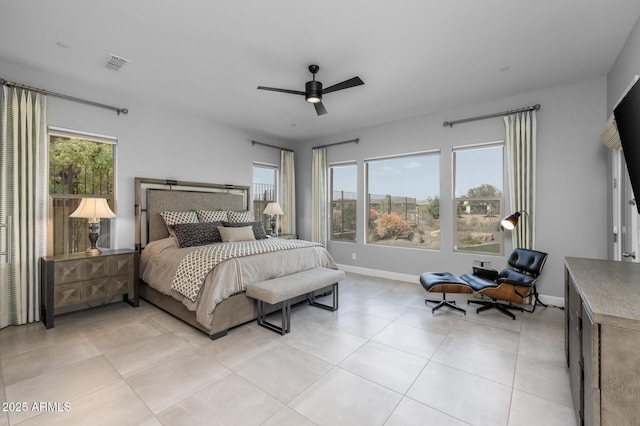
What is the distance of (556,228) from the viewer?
3.74 metres

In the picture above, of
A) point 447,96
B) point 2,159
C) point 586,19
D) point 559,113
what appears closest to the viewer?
point 586,19

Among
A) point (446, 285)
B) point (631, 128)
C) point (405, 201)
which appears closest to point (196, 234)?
point (446, 285)

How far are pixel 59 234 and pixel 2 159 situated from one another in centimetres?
100

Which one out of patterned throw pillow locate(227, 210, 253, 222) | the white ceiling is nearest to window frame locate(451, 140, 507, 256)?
the white ceiling

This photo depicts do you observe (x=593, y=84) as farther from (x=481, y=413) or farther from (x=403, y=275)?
(x=481, y=413)

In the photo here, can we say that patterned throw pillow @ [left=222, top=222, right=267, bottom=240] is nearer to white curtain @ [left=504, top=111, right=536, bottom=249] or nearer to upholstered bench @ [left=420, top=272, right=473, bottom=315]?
upholstered bench @ [left=420, top=272, right=473, bottom=315]

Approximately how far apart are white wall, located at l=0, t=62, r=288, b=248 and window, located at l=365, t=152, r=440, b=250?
263 cm

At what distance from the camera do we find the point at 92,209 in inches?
134

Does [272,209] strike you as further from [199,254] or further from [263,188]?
[199,254]

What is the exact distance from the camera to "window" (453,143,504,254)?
14.0ft

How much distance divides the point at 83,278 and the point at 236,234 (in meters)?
1.84

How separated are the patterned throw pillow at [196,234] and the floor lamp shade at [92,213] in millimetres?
811

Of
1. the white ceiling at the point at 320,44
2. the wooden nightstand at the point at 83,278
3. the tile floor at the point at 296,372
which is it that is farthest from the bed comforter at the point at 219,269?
the white ceiling at the point at 320,44

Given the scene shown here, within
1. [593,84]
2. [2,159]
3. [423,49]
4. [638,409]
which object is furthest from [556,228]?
[2,159]
